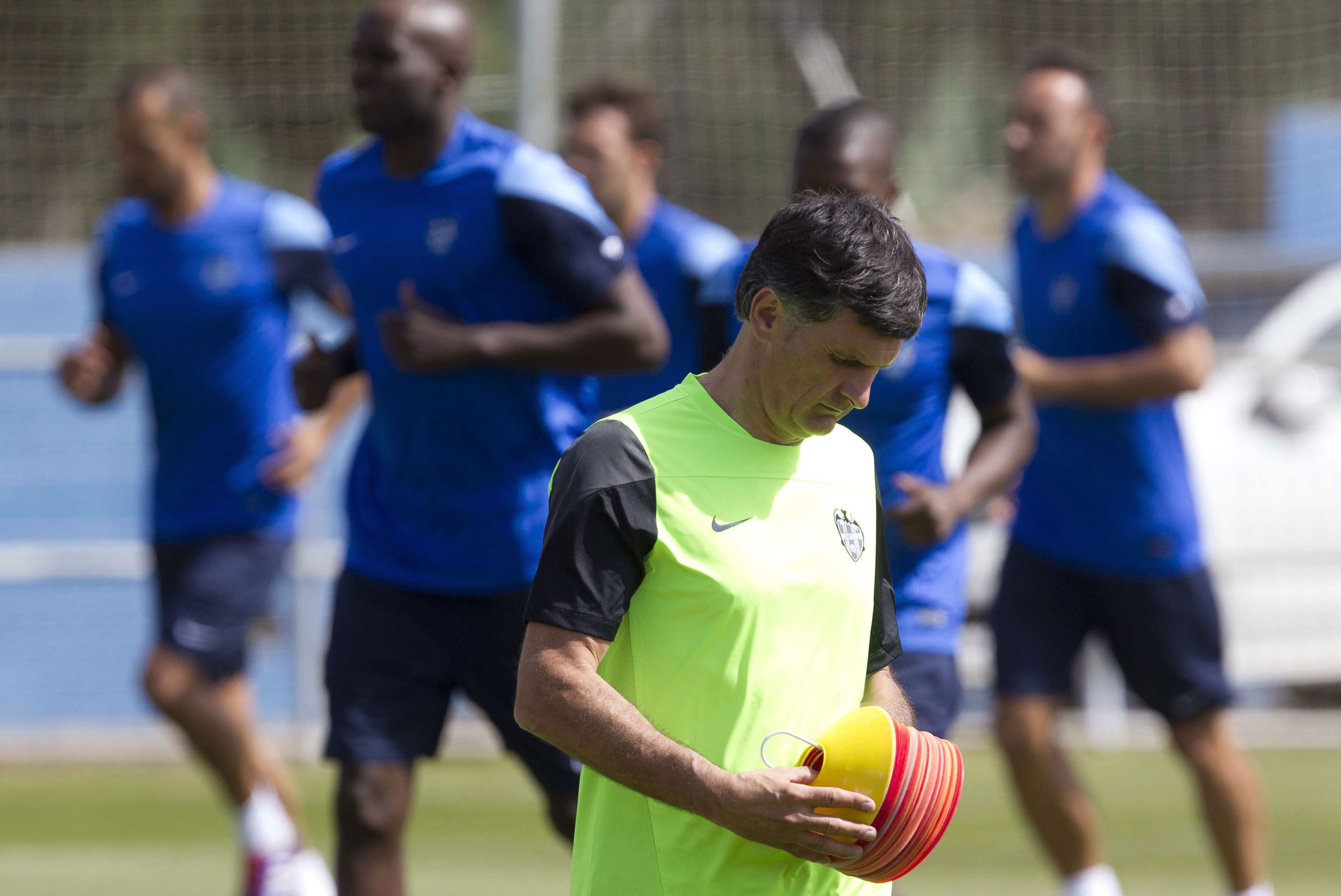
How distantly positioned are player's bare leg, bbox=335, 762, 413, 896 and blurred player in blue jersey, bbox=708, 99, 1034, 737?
1175 mm

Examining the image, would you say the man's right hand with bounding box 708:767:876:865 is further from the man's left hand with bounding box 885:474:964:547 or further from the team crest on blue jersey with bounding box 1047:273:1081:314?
the team crest on blue jersey with bounding box 1047:273:1081:314

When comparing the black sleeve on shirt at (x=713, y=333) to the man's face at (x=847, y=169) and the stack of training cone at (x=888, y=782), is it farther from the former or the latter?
the stack of training cone at (x=888, y=782)

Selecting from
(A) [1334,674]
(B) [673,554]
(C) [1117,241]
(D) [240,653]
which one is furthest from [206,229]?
(A) [1334,674]

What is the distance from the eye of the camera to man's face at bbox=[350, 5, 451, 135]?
4602mm

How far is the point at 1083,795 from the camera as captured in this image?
565 cm

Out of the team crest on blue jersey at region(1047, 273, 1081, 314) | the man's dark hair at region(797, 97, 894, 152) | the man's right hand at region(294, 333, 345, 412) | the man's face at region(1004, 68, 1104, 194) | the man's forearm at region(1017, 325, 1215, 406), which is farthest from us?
the man's face at region(1004, 68, 1104, 194)

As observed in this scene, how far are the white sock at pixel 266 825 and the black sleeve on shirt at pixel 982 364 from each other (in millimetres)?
2598

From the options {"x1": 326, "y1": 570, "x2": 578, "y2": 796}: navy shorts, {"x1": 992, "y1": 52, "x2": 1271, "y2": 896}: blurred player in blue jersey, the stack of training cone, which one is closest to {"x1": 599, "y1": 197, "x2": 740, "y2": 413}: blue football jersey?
{"x1": 992, "y1": 52, "x2": 1271, "y2": 896}: blurred player in blue jersey

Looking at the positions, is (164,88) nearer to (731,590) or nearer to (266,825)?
(266,825)

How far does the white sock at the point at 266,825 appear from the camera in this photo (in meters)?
5.91

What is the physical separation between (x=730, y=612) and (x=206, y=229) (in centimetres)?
434

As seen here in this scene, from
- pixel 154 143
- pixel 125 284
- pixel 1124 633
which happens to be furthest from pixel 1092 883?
pixel 154 143

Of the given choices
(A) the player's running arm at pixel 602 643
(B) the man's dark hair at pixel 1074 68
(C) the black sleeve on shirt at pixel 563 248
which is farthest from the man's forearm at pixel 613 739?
(B) the man's dark hair at pixel 1074 68

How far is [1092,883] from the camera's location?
5566 millimetres
